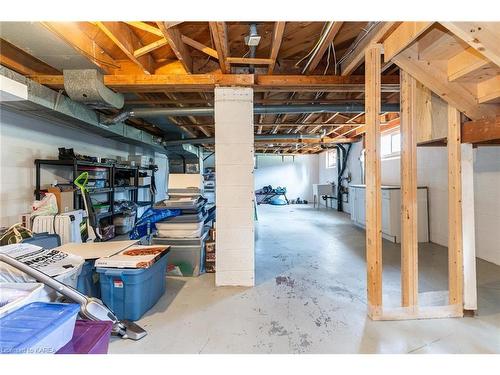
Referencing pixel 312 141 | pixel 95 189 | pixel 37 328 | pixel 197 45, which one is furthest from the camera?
pixel 312 141

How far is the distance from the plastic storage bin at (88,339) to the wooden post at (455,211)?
2674mm

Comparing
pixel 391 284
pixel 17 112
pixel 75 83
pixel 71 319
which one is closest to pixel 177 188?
pixel 75 83

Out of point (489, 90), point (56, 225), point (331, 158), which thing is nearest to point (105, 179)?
point (56, 225)

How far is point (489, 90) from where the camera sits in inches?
78.3

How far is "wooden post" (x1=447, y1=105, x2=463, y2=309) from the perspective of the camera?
2.12 meters

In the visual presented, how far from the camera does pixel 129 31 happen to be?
7.79 ft

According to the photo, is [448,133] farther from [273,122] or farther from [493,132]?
[273,122]

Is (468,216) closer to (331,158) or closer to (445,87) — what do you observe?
(445,87)

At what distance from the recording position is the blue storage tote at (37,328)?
0.85 m

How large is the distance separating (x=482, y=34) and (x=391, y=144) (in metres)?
4.84

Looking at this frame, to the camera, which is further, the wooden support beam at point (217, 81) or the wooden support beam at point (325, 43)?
the wooden support beam at point (217, 81)

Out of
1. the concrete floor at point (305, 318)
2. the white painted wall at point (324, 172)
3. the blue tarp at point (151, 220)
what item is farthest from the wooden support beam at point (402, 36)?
the white painted wall at point (324, 172)

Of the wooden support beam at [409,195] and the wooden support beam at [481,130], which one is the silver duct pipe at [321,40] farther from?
the wooden support beam at [481,130]

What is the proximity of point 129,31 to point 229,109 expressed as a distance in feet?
4.03
